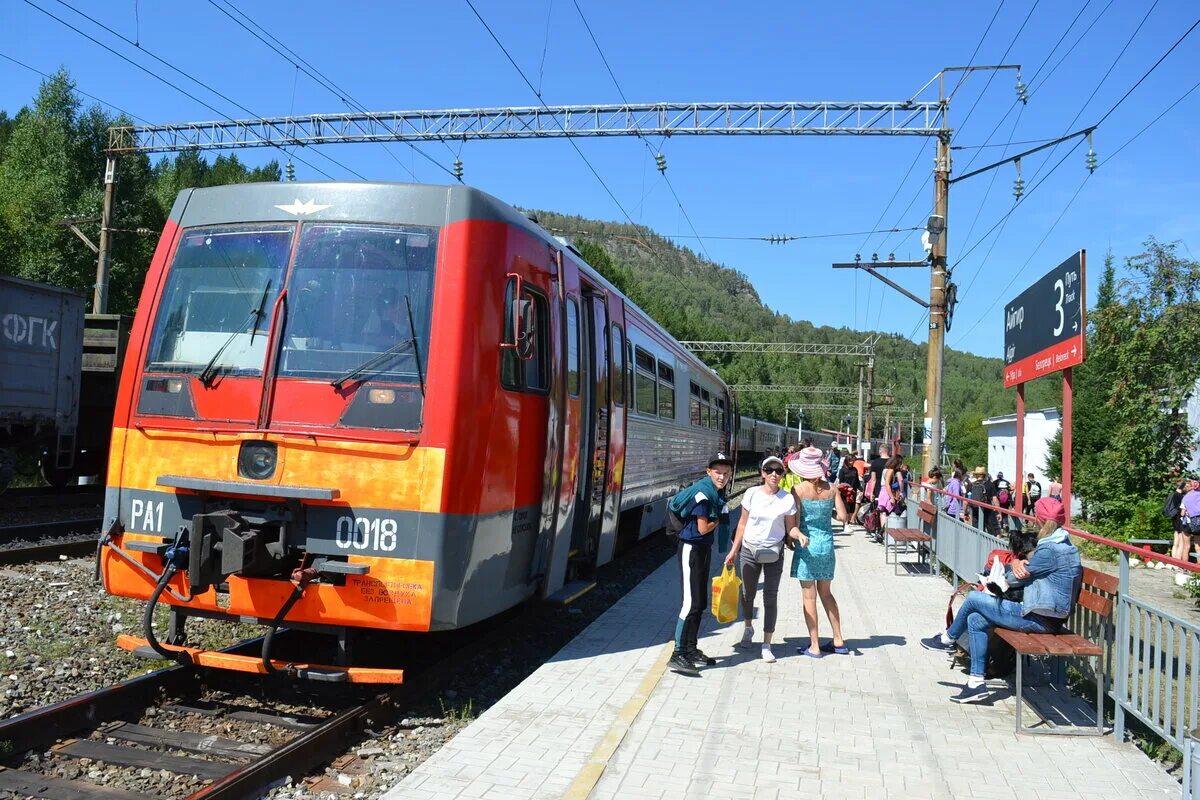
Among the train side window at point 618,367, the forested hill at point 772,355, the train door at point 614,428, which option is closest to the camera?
the train door at point 614,428

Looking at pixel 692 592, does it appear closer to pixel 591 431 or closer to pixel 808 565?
pixel 808 565

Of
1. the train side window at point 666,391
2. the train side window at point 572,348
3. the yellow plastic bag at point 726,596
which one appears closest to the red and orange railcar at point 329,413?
the train side window at point 572,348

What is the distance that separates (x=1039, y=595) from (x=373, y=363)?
4558mm

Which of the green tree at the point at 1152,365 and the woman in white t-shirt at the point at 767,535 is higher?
the green tree at the point at 1152,365

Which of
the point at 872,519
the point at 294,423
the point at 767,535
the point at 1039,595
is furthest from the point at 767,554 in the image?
the point at 872,519

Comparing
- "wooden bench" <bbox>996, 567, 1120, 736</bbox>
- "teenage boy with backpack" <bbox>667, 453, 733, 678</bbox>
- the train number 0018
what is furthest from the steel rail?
"wooden bench" <bbox>996, 567, 1120, 736</bbox>

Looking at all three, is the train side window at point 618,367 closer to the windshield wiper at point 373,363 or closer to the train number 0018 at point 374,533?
the windshield wiper at point 373,363

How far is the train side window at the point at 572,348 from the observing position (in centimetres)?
807

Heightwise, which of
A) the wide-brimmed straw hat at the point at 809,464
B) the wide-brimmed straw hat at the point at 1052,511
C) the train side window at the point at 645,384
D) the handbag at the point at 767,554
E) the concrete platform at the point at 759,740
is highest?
the train side window at the point at 645,384

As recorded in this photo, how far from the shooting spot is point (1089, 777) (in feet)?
17.1

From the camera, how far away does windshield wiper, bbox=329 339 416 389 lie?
611 centimetres

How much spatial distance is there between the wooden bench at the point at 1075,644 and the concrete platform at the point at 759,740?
0.13 metres

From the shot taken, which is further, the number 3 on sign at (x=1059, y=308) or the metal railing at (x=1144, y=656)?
the number 3 on sign at (x=1059, y=308)

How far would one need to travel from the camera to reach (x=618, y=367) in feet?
33.5
